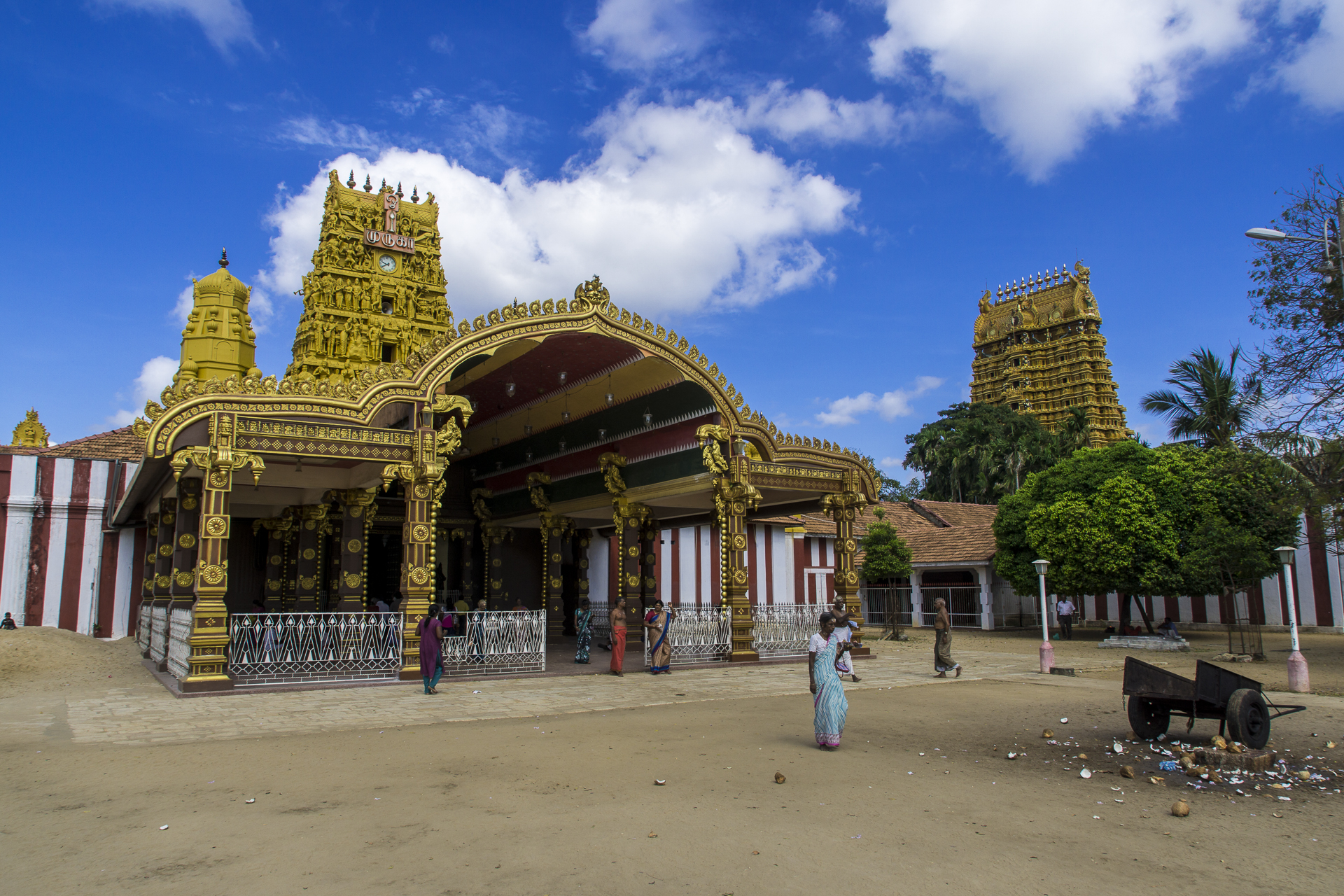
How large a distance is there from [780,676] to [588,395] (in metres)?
7.44

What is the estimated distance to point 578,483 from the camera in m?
20.3

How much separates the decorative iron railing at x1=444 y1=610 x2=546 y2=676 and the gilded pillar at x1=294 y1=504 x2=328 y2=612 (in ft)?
19.1

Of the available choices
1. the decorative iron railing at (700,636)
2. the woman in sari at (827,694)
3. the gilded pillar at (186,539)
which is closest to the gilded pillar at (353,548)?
the gilded pillar at (186,539)

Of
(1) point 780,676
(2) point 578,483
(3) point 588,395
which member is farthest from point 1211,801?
(2) point 578,483

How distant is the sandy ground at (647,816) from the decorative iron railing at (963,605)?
21724 millimetres

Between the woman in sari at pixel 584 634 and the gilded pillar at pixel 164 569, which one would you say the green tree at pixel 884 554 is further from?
the gilded pillar at pixel 164 569

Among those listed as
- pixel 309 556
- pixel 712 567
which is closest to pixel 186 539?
pixel 309 556

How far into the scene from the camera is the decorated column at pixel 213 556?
11664 millimetres

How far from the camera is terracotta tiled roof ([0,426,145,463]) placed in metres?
20.1

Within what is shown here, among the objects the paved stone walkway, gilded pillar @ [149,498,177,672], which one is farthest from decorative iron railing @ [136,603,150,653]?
the paved stone walkway

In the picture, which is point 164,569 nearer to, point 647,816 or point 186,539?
point 186,539

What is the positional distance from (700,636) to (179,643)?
29.5ft

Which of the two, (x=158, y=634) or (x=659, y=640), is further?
(x=158, y=634)

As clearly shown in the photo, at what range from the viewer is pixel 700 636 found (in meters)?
16.4
